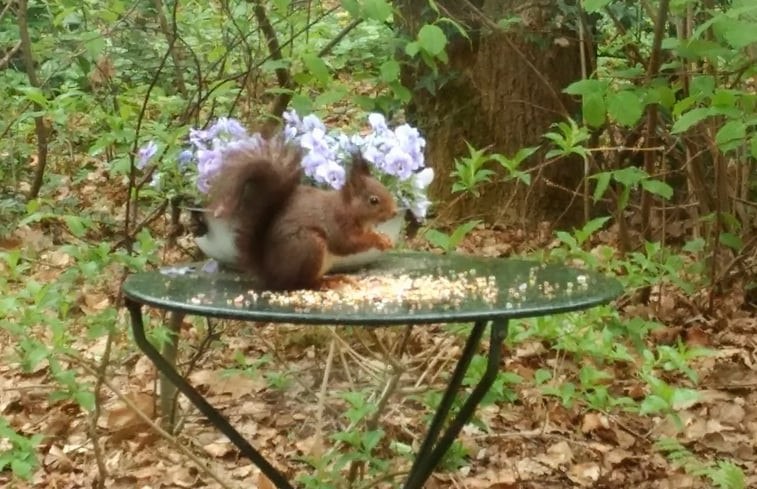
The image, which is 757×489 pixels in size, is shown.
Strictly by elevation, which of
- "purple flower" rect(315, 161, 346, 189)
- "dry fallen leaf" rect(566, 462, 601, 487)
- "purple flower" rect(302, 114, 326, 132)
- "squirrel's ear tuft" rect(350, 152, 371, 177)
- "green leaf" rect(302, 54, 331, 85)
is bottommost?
"dry fallen leaf" rect(566, 462, 601, 487)

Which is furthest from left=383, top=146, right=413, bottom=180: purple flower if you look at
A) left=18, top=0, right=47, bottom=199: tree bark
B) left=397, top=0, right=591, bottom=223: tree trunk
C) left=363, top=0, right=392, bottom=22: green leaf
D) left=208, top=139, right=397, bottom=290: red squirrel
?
left=397, top=0, right=591, bottom=223: tree trunk

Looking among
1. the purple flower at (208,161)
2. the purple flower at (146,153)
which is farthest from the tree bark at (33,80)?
the purple flower at (208,161)

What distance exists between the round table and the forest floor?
0.39 metres

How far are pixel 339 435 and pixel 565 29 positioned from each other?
257cm

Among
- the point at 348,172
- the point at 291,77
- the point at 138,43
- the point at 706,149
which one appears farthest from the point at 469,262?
the point at 138,43

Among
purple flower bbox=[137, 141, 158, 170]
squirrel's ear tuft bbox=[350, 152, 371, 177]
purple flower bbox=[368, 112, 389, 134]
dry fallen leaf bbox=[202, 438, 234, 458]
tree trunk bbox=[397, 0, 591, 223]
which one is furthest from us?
tree trunk bbox=[397, 0, 591, 223]

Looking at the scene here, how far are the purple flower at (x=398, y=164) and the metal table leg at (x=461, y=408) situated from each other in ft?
0.99

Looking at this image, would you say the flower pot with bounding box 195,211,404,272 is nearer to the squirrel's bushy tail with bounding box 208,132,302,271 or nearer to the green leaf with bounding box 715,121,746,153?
the squirrel's bushy tail with bounding box 208,132,302,271

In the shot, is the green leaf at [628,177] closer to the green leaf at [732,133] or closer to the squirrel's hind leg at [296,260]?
the green leaf at [732,133]

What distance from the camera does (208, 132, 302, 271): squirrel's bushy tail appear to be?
1.83 meters

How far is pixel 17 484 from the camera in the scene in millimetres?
2812

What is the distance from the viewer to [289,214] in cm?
181

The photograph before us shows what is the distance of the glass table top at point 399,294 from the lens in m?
1.59

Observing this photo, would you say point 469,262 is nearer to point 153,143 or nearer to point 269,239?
point 269,239
